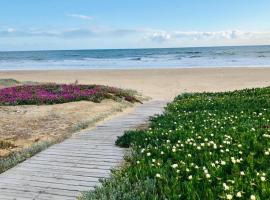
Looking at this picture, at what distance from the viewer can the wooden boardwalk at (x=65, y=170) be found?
7.41 meters

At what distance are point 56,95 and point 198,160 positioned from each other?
48.2 ft

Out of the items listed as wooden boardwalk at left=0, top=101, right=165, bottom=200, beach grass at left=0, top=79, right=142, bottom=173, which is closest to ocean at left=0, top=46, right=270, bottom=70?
beach grass at left=0, top=79, right=142, bottom=173

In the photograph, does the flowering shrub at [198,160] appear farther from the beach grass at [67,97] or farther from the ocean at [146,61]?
the ocean at [146,61]

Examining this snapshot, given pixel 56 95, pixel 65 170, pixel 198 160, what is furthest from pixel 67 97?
pixel 198 160

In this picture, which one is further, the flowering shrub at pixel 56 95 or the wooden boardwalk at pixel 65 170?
the flowering shrub at pixel 56 95

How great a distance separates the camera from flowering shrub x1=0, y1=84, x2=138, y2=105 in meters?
20.9

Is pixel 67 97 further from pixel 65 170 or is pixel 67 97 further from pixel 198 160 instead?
pixel 198 160

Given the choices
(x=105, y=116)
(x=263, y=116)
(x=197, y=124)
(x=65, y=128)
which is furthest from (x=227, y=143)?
(x=105, y=116)

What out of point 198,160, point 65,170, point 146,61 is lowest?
point 146,61

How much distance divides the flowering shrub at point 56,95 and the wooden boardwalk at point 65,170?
28.2ft

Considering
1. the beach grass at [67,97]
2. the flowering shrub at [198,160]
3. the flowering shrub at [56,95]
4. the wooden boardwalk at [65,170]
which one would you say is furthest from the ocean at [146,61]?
the wooden boardwalk at [65,170]

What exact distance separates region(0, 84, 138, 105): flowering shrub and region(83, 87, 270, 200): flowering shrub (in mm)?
8446

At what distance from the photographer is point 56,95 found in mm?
22141

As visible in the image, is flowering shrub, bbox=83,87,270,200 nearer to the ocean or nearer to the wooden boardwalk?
the wooden boardwalk
